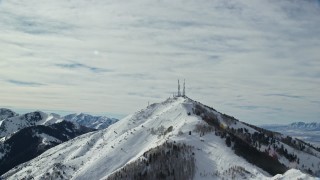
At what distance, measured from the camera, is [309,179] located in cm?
16375

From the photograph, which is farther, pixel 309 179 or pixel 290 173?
pixel 290 173

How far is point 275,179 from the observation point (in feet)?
598

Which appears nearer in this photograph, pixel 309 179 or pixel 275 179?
pixel 309 179

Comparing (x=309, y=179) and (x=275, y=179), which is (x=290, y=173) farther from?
(x=309, y=179)

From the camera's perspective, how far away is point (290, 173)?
184625 millimetres

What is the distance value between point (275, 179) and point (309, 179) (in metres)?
20.5

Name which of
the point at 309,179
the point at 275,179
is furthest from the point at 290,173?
the point at 309,179

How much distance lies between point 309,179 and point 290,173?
21.0 m
